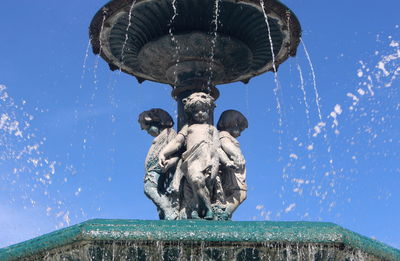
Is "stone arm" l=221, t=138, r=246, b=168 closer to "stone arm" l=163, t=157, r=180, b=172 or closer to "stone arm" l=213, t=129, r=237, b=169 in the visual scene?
"stone arm" l=213, t=129, r=237, b=169

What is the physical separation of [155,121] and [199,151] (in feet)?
4.05

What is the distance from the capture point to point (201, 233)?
632 cm

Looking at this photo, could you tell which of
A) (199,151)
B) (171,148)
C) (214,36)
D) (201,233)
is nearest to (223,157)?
(199,151)

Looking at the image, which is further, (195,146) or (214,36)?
(214,36)

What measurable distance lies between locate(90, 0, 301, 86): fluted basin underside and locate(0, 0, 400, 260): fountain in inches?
0.5

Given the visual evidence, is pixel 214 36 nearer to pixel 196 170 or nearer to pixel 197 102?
pixel 197 102

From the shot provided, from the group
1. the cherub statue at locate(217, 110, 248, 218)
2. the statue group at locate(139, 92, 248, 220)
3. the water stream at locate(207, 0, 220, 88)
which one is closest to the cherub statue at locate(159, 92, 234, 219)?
the statue group at locate(139, 92, 248, 220)

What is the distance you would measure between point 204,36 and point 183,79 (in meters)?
0.74

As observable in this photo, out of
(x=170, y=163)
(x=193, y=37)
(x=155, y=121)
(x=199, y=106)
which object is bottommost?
(x=170, y=163)

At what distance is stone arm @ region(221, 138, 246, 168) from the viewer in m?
8.77

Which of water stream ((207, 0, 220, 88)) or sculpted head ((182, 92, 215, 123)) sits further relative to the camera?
sculpted head ((182, 92, 215, 123))

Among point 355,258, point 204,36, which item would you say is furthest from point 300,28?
point 355,258

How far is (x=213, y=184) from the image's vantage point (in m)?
8.48

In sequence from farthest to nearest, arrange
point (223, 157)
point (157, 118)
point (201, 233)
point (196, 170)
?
point (157, 118) < point (223, 157) < point (196, 170) < point (201, 233)
